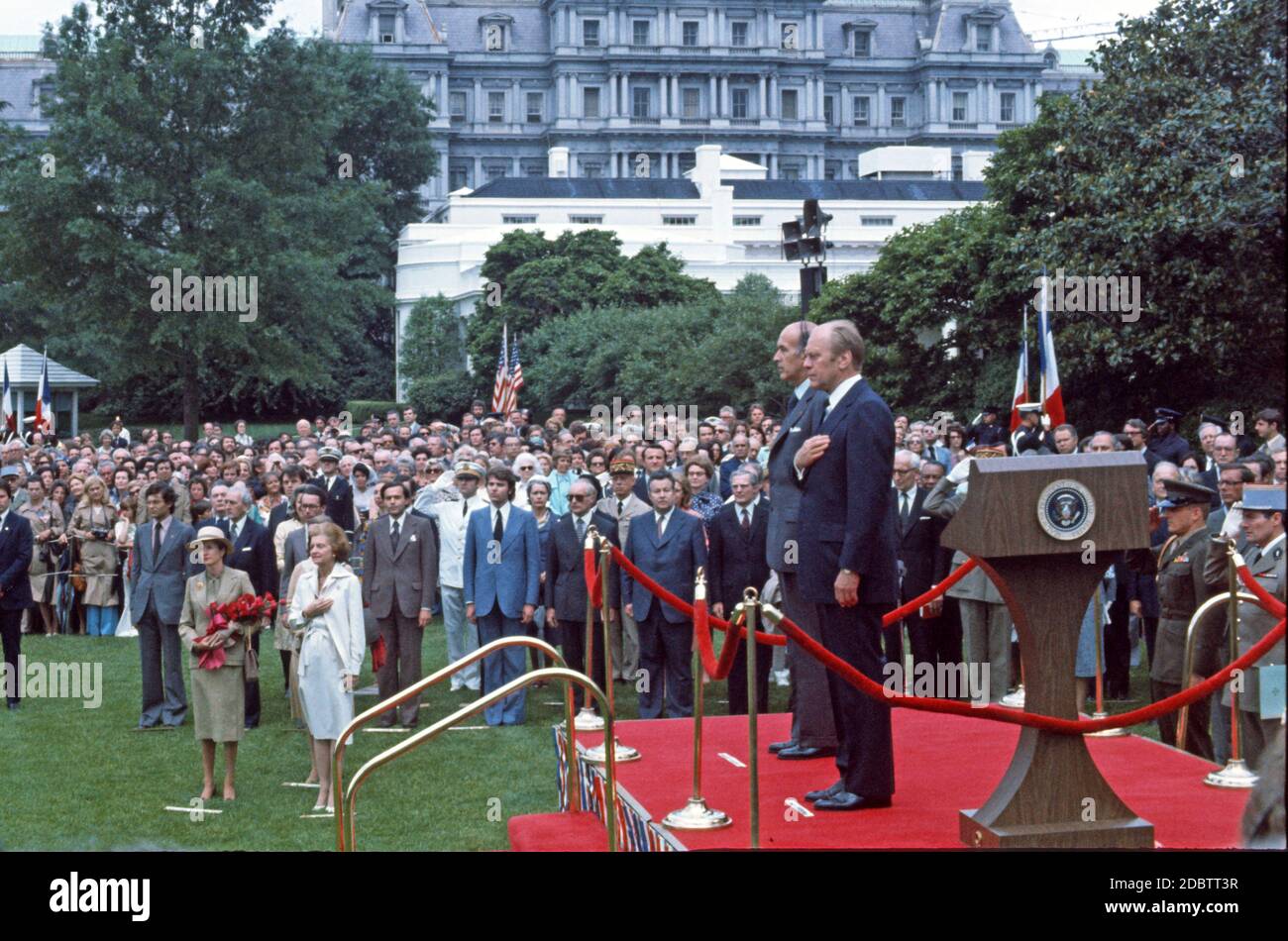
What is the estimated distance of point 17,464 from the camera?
2266cm

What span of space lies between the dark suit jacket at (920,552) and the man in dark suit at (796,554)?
416 centimetres

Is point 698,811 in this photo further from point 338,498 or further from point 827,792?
point 338,498

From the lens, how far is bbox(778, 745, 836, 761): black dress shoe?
8.47m

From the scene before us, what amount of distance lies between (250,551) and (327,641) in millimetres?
3454

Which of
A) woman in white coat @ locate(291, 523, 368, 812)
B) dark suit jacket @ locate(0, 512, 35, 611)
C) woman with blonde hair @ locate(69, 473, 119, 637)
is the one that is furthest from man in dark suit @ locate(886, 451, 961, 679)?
woman with blonde hair @ locate(69, 473, 119, 637)

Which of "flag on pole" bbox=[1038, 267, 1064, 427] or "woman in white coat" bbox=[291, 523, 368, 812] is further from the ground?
"flag on pole" bbox=[1038, 267, 1064, 427]

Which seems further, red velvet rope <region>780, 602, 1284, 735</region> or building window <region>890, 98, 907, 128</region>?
building window <region>890, 98, 907, 128</region>

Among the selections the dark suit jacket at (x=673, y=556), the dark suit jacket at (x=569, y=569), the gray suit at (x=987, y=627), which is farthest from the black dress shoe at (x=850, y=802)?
the dark suit jacket at (x=569, y=569)

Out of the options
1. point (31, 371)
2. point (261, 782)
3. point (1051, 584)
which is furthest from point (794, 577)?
point (31, 371)

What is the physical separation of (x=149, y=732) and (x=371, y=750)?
2.17 meters

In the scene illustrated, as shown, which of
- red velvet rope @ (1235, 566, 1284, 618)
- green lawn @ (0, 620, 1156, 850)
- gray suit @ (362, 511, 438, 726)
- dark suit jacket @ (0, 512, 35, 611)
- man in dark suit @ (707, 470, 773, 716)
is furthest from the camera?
dark suit jacket @ (0, 512, 35, 611)

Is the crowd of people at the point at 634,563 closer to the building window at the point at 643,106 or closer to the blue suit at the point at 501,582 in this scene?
the blue suit at the point at 501,582

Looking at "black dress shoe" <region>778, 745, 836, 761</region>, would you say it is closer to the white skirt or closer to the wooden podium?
the wooden podium

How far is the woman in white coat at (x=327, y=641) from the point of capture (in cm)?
1051
